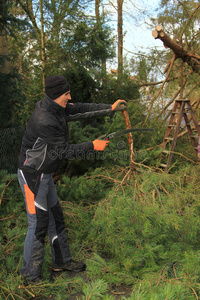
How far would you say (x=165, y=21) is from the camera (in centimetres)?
649

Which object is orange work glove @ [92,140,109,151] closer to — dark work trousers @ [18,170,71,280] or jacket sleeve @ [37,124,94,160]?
jacket sleeve @ [37,124,94,160]

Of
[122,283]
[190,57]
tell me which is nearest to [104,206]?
[122,283]

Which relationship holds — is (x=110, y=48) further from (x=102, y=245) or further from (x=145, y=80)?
(x=102, y=245)

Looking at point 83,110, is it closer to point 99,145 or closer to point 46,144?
point 99,145

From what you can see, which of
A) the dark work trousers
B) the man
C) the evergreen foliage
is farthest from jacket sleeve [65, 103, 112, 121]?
the evergreen foliage

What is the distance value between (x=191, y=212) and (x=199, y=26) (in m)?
4.66

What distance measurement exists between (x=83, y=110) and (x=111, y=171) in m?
1.68

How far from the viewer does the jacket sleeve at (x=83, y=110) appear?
9.93ft

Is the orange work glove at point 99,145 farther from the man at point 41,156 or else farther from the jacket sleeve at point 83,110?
the jacket sleeve at point 83,110

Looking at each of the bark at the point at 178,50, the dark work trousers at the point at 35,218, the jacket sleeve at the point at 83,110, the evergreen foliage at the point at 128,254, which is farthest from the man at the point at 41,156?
the bark at the point at 178,50

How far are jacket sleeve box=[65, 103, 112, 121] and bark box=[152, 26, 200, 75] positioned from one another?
2.66 meters

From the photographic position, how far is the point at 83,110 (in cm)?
311

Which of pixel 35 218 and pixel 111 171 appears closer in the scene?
pixel 35 218

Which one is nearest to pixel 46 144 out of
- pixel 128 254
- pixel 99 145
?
pixel 99 145
